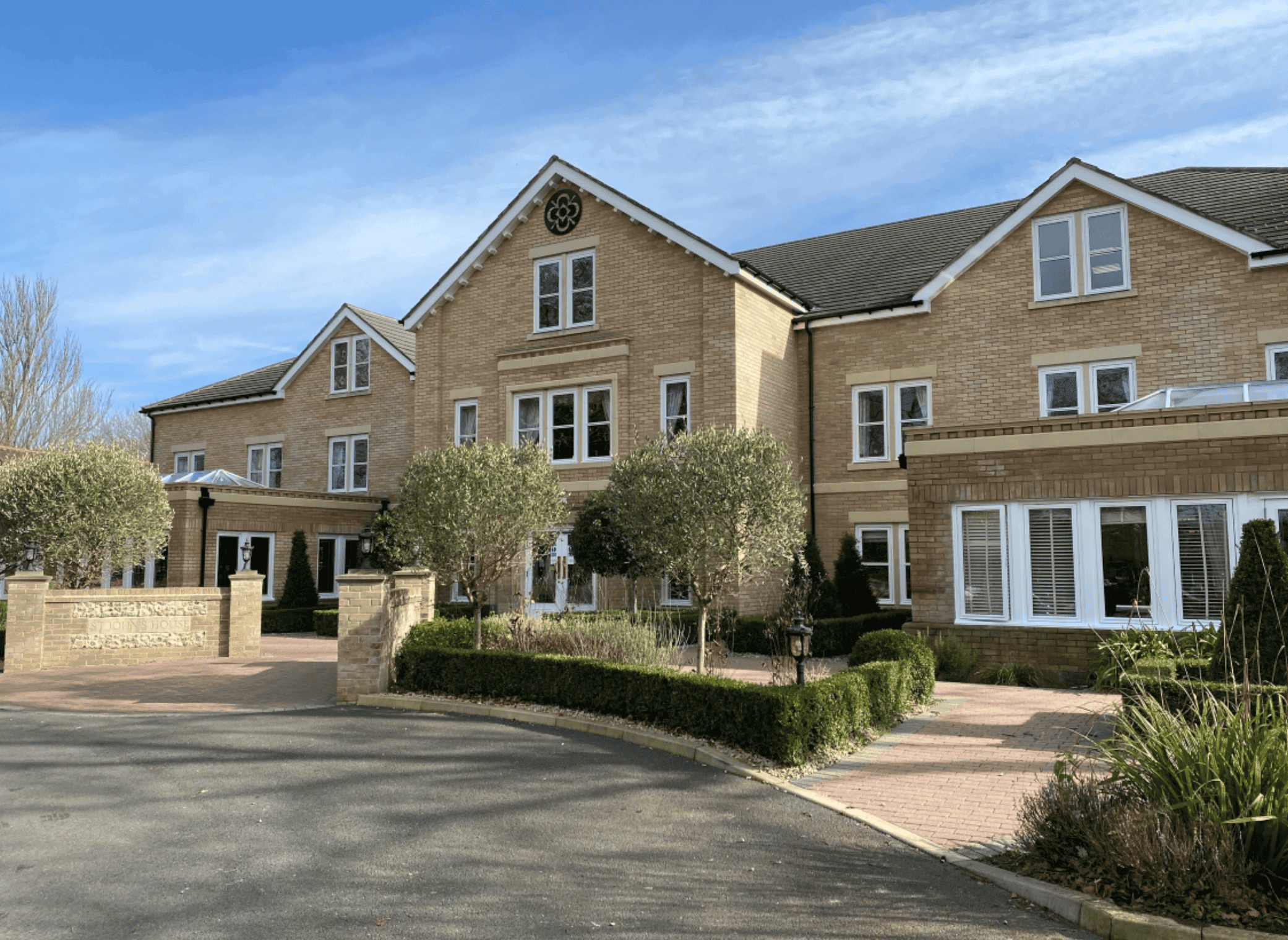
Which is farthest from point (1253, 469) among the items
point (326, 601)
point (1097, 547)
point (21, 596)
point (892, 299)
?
point (326, 601)

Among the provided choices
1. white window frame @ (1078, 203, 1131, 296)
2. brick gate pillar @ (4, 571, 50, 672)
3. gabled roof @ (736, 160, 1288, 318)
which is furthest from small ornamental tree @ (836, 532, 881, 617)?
brick gate pillar @ (4, 571, 50, 672)

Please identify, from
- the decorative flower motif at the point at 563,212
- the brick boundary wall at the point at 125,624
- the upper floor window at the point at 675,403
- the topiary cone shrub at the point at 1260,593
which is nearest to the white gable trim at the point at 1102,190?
the upper floor window at the point at 675,403

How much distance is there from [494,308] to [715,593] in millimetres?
14001

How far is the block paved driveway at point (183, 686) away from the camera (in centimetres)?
1227

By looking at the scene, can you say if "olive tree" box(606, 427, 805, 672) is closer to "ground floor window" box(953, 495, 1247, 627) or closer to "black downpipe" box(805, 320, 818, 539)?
"ground floor window" box(953, 495, 1247, 627)

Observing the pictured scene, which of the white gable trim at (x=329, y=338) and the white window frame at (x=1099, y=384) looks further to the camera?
the white gable trim at (x=329, y=338)

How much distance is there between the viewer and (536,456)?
14328 millimetres

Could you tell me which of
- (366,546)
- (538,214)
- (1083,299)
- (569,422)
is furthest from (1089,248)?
(366,546)

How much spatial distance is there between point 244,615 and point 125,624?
1.98 metres

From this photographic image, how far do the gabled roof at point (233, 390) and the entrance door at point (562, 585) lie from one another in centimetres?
1416

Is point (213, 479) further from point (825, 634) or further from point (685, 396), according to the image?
point (825, 634)

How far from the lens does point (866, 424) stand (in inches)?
833

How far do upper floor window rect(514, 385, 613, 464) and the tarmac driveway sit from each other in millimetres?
12934

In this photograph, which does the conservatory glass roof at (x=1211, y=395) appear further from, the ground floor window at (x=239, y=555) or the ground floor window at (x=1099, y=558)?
the ground floor window at (x=239, y=555)
